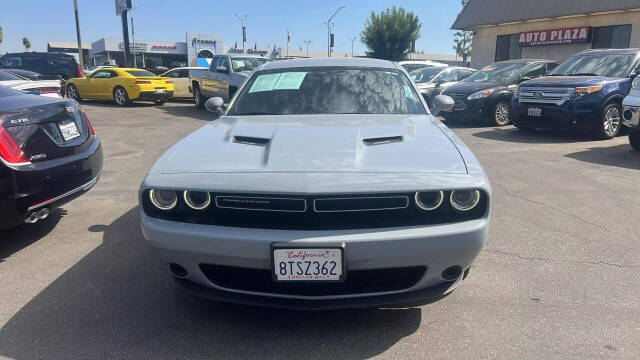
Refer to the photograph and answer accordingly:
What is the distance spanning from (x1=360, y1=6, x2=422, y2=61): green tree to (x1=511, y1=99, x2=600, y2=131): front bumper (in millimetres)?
36194

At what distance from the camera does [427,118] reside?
3.52m

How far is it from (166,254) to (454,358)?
5.15ft

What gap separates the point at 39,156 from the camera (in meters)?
3.68

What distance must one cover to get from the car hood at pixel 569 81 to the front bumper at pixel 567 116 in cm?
35

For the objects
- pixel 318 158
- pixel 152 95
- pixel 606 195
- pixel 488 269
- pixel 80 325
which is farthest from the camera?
pixel 152 95

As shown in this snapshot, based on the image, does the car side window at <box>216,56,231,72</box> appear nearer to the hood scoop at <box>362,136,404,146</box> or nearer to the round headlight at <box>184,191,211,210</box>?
the hood scoop at <box>362,136,404,146</box>

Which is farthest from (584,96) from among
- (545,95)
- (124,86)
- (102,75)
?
(102,75)

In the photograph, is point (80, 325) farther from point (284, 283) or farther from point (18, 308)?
point (284, 283)

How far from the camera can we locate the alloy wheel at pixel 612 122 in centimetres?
871

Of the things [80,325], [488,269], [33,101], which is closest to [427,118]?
[488,269]

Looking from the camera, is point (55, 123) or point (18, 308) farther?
point (55, 123)

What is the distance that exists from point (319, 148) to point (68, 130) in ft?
8.82

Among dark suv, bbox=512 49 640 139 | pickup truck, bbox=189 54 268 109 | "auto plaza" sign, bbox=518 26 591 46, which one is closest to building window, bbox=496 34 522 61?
"auto plaza" sign, bbox=518 26 591 46

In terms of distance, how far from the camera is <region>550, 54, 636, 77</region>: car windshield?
9062 millimetres
